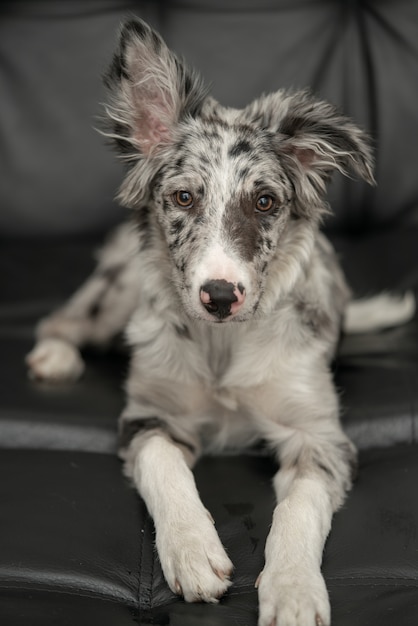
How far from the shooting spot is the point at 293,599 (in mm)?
1698

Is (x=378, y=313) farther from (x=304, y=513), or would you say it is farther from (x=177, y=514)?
(x=177, y=514)

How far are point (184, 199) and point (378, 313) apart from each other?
1050 millimetres

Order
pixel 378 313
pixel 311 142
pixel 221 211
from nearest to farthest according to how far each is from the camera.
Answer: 1. pixel 221 211
2. pixel 311 142
3. pixel 378 313

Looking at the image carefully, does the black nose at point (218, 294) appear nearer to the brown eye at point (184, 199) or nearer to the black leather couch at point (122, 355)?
the brown eye at point (184, 199)

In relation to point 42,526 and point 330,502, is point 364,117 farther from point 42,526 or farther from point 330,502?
point 42,526

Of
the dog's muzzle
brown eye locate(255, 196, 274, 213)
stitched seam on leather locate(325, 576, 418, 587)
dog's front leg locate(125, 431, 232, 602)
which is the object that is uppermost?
brown eye locate(255, 196, 274, 213)

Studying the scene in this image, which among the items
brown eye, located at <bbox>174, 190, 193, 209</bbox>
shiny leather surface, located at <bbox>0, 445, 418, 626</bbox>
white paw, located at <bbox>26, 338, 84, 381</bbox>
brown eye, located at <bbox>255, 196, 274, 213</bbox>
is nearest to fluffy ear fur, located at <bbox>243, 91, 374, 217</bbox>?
brown eye, located at <bbox>255, 196, 274, 213</bbox>

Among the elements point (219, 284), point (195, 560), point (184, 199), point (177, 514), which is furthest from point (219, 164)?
point (195, 560)

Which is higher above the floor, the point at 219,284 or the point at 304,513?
the point at 219,284

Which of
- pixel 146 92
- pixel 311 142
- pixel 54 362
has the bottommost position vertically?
pixel 54 362

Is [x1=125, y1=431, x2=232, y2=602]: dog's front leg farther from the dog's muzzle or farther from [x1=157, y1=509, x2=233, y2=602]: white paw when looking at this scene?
the dog's muzzle

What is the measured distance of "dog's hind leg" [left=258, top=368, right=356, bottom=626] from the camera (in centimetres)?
169

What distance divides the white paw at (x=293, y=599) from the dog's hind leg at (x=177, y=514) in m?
0.10

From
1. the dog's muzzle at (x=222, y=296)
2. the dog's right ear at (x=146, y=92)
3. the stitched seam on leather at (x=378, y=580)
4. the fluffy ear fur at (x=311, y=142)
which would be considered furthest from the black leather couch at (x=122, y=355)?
the dog's right ear at (x=146, y=92)
